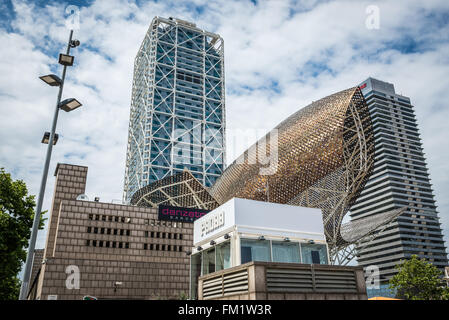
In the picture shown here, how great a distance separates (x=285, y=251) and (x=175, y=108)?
3451 inches

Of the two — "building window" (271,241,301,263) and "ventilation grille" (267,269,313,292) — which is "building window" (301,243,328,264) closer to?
"building window" (271,241,301,263)

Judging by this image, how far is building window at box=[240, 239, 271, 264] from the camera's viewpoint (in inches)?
509

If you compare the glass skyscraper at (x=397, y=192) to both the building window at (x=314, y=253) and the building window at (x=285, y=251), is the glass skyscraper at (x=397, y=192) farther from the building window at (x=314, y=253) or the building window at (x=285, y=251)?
the building window at (x=285, y=251)

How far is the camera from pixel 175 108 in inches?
3868

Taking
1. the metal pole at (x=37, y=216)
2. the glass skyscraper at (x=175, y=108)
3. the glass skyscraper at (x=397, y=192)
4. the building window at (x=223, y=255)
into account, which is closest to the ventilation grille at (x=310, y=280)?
the building window at (x=223, y=255)

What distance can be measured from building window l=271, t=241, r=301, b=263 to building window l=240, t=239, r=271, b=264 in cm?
29

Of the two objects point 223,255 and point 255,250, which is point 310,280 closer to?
point 255,250

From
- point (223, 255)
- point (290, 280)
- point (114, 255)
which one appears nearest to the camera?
point (290, 280)

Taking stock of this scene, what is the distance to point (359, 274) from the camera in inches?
450

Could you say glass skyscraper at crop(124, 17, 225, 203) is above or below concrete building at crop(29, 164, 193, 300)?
above

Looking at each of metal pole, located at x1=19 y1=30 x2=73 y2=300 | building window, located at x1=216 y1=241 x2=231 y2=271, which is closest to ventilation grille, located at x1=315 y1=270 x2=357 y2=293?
building window, located at x1=216 y1=241 x2=231 y2=271

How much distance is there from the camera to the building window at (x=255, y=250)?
42.4 ft

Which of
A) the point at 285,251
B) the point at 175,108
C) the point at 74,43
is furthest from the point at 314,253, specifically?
the point at 175,108

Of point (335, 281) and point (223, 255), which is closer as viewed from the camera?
point (335, 281)
